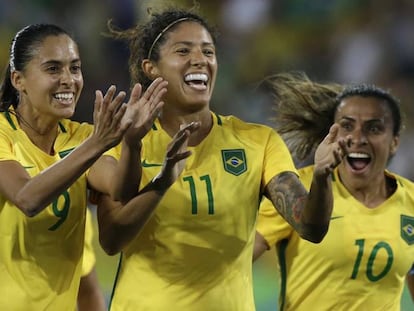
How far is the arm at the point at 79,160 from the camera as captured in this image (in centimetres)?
329

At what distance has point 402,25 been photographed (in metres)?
9.79

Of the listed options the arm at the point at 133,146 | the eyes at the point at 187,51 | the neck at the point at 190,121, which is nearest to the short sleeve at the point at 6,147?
the arm at the point at 133,146

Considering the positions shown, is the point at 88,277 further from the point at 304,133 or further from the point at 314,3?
the point at 314,3

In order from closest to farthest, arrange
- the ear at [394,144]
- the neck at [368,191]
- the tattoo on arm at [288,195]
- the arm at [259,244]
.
Answer: 1. the tattoo on arm at [288,195]
2. the arm at [259,244]
3. the neck at [368,191]
4. the ear at [394,144]

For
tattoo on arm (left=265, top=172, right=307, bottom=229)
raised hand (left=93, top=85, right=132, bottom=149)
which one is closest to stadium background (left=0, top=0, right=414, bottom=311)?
tattoo on arm (left=265, top=172, right=307, bottom=229)

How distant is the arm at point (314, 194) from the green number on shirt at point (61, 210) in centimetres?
71

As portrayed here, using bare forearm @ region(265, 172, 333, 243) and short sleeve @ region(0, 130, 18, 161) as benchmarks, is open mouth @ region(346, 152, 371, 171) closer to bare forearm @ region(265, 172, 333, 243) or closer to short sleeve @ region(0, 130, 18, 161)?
bare forearm @ region(265, 172, 333, 243)

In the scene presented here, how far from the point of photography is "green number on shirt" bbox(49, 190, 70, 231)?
372 cm

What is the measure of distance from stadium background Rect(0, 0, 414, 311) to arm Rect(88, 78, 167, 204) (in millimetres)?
5605

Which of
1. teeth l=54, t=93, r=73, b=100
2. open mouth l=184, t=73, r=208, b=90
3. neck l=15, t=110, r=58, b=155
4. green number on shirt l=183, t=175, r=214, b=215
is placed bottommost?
green number on shirt l=183, t=175, r=214, b=215

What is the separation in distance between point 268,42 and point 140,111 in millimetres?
6790

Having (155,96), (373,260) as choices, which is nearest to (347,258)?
(373,260)

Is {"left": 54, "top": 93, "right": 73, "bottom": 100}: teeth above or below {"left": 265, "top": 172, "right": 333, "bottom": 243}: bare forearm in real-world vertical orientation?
above

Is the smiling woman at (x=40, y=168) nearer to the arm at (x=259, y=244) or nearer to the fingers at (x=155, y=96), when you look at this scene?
the fingers at (x=155, y=96)
